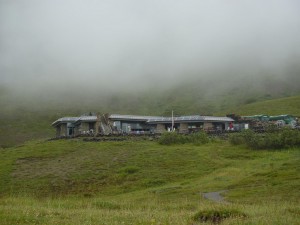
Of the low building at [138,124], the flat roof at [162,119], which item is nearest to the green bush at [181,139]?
the low building at [138,124]

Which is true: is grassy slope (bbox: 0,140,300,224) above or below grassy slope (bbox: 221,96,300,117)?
below

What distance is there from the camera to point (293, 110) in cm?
15088

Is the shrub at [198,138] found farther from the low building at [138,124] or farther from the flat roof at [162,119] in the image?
the flat roof at [162,119]

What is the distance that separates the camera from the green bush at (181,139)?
281 ft

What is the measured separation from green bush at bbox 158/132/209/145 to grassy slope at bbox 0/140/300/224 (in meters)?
2.74

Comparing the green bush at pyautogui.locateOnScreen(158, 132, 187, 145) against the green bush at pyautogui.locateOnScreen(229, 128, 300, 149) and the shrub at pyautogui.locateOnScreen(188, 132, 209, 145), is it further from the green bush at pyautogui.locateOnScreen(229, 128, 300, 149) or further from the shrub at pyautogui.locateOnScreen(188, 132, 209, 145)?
the green bush at pyautogui.locateOnScreen(229, 128, 300, 149)

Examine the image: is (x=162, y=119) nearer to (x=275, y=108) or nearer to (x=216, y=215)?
(x=275, y=108)

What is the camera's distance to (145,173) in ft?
198

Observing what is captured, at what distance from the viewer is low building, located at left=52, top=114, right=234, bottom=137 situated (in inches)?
4163

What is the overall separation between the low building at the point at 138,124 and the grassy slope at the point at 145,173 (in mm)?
16375

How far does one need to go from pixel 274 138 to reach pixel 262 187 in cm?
3560

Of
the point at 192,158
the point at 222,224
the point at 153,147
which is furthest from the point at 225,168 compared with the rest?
the point at 222,224

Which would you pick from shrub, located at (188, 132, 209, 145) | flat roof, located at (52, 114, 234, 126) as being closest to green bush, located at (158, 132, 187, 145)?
shrub, located at (188, 132, 209, 145)

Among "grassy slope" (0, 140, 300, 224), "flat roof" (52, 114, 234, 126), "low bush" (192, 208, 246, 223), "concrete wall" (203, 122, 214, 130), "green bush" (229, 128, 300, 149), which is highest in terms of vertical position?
"flat roof" (52, 114, 234, 126)
